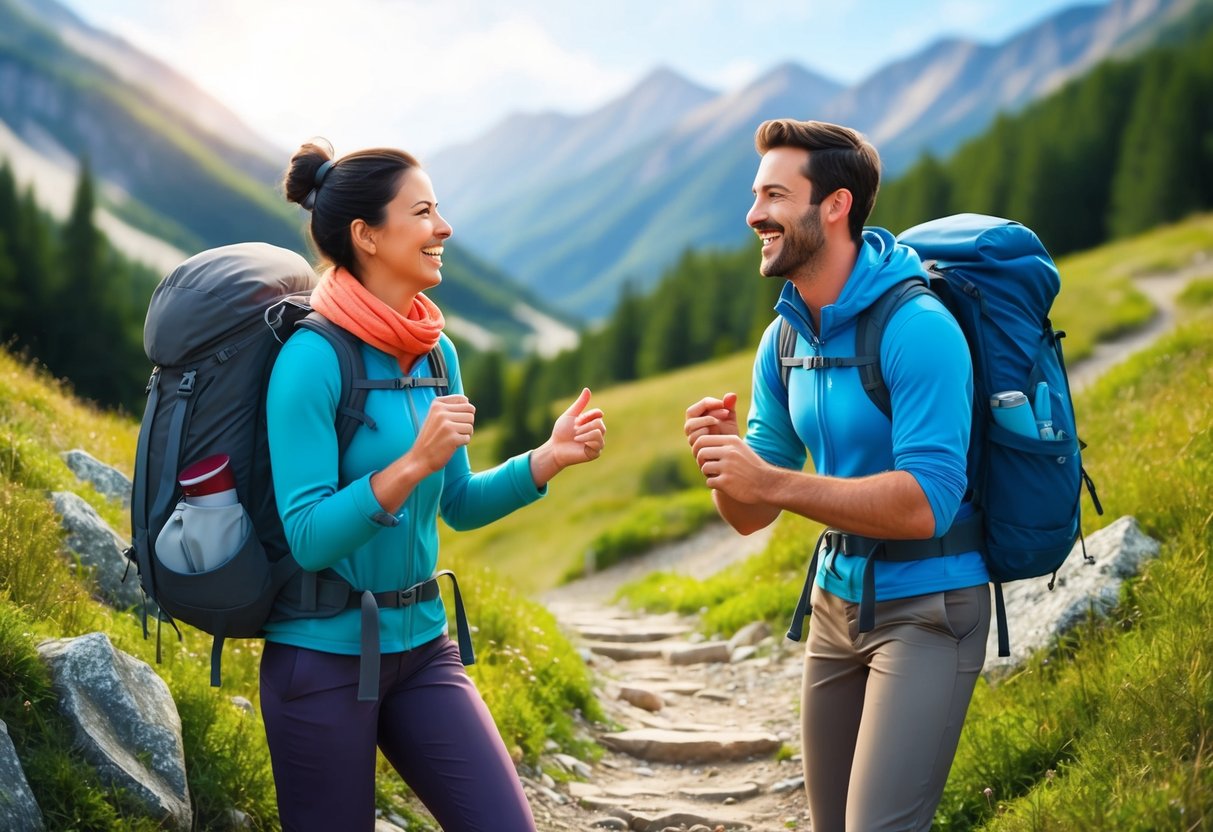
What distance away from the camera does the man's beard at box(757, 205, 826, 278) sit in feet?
13.8

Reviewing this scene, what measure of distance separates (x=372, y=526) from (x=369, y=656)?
0.45 m

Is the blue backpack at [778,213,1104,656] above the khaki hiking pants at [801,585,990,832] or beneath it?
above

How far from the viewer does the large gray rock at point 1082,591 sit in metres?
6.31

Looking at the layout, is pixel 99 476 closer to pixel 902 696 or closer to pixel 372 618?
pixel 372 618

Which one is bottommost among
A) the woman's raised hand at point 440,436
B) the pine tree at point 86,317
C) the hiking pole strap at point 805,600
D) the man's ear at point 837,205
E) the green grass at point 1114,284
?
the pine tree at point 86,317

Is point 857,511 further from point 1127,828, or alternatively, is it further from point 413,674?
point 413,674

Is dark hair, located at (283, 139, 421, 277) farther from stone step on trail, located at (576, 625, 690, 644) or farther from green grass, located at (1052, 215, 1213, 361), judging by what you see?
green grass, located at (1052, 215, 1213, 361)

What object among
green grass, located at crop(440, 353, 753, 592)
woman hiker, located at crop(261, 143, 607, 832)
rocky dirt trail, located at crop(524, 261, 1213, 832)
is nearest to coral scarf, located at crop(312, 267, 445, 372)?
woman hiker, located at crop(261, 143, 607, 832)

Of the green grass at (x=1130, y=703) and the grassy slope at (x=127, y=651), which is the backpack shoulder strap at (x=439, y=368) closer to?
the grassy slope at (x=127, y=651)

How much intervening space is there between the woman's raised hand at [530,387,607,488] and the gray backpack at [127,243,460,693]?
702 mm

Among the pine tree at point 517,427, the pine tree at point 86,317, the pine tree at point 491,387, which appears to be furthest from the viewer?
the pine tree at point 491,387

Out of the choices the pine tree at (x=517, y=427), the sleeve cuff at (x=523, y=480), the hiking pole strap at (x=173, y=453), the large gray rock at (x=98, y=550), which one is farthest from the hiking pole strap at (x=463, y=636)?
the pine tree at (x=517, y=427)

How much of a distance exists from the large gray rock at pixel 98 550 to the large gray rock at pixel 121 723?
1.67m

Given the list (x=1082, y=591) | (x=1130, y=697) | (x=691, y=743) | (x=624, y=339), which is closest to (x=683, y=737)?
(x=691, y=743)
